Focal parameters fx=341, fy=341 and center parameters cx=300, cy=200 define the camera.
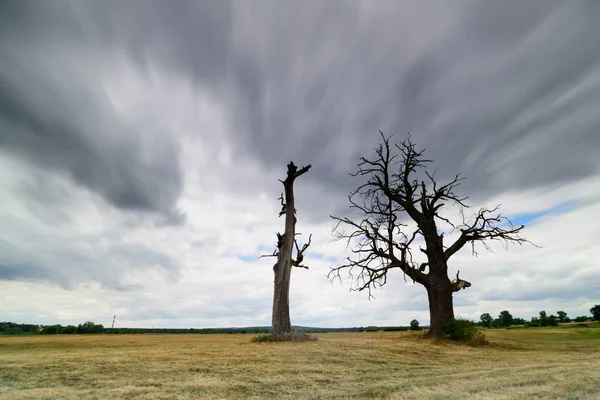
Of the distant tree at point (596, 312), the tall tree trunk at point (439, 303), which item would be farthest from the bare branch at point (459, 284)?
the distant tree at point (596, 312)

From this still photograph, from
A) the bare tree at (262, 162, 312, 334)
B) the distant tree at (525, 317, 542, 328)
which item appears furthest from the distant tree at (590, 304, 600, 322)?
the bare tree at (262, 162, 312, 334)

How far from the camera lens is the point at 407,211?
22047 mm

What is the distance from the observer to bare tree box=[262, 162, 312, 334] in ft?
60.0

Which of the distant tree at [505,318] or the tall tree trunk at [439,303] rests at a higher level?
the distant tree at [505,318]

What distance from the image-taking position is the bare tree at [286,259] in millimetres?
18297

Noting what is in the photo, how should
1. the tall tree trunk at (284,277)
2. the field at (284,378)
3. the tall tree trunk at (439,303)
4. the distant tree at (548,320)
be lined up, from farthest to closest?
the distant tree at (548,320), the tall tree trunk at (439,303), the tall tree trunk at (284,277), the field at (284,378)

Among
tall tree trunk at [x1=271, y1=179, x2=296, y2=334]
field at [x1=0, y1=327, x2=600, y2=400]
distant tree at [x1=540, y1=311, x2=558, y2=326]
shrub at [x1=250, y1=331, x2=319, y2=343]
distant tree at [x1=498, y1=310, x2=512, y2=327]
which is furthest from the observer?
distant tree at [x1=498, y1=310, x2=512, y2=327]

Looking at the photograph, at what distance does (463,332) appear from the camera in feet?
57.7

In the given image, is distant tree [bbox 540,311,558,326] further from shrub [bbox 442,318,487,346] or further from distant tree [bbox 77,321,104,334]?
distant tree [bbox 77,321,104,334]

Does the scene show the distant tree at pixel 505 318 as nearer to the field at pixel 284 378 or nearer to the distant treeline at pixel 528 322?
the distant treeline at pixel 528 322

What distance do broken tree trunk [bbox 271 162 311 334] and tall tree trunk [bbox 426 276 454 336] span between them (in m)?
7.64

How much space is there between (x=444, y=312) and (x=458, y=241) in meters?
4.25

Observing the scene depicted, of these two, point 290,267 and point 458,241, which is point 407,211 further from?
point 290,267

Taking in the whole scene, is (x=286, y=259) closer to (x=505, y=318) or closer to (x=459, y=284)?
(x=459, y=284)
